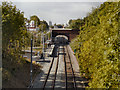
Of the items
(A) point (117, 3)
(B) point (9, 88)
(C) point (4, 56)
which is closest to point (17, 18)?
(C) point (4, 56)

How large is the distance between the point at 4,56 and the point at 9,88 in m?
3.66

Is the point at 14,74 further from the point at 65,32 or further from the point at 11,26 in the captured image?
the point at 65,32

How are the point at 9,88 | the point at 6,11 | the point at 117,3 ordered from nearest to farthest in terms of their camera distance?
1. the point at 117,3
2. the point at 9,88
3. the point at 6,11

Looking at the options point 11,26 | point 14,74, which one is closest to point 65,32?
point 14,74

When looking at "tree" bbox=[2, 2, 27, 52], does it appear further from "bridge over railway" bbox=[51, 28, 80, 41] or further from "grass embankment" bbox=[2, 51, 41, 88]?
"bridge over railway" bbox=[51, 28, 80, 41]

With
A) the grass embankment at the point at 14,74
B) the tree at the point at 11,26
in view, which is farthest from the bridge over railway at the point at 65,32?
the tree at the point at 11,26

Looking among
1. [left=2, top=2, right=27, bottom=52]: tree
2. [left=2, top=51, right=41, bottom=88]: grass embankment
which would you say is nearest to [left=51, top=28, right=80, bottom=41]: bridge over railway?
[left=2, top=51, right=41, bottom=88]: grass embankment

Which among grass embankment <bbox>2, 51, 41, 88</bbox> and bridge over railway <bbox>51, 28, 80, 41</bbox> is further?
bridge over railway <bbox>51, 28, 80, 41</bbox>

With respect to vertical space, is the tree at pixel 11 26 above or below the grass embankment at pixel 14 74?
above

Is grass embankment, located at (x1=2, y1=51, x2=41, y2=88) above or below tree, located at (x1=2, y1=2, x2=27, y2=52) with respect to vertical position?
below

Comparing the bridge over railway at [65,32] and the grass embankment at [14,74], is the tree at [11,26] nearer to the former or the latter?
the grass embankment at [14,74]

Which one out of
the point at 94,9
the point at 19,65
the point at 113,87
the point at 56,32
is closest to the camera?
the point at 113,87

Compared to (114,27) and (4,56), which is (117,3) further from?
(4,56)

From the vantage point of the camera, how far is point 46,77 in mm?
16578
